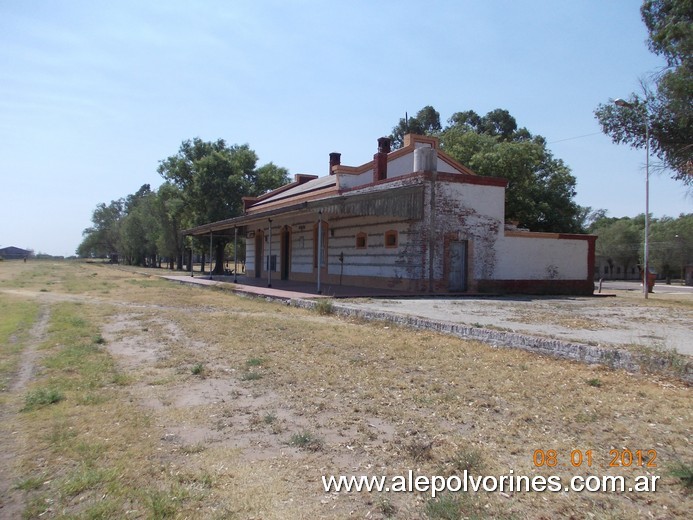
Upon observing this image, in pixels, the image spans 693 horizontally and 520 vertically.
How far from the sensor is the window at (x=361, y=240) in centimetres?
2217

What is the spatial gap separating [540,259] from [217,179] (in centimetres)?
2869

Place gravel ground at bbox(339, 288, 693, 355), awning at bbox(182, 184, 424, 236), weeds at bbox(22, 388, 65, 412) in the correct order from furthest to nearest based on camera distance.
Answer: awning at bbox(182, 184, 424, 236) → gravel ground at bbox(339, 288, 693, 355) → weeds at bbox(22, 388, 65, 412)

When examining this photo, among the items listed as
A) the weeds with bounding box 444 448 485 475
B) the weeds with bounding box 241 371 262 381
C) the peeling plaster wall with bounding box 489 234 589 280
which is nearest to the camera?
the weeds with bounding box 444 448 485 475

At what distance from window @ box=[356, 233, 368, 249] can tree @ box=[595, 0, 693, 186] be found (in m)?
9.91

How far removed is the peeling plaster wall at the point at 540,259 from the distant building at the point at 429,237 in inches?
1.6

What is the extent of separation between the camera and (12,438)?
4.46 m

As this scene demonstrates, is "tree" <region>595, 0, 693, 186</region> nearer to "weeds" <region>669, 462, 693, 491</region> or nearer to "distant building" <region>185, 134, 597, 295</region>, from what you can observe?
"distant building" <region>185, 134, 597, 295</region>

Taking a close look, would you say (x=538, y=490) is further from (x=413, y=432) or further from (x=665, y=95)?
(x=665, y=95)

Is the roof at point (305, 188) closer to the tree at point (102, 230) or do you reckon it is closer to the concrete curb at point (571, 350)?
the concrete curb at point (571, 350)

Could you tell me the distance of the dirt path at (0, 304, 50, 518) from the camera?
3337 mm

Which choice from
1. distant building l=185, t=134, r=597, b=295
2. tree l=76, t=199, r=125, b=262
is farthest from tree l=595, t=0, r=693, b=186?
tree l=76, t=199, r=125, b=262

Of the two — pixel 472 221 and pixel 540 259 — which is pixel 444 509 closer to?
pixel 472 221

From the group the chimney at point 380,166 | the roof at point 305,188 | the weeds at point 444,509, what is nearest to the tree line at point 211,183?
the roof at point 305,188
